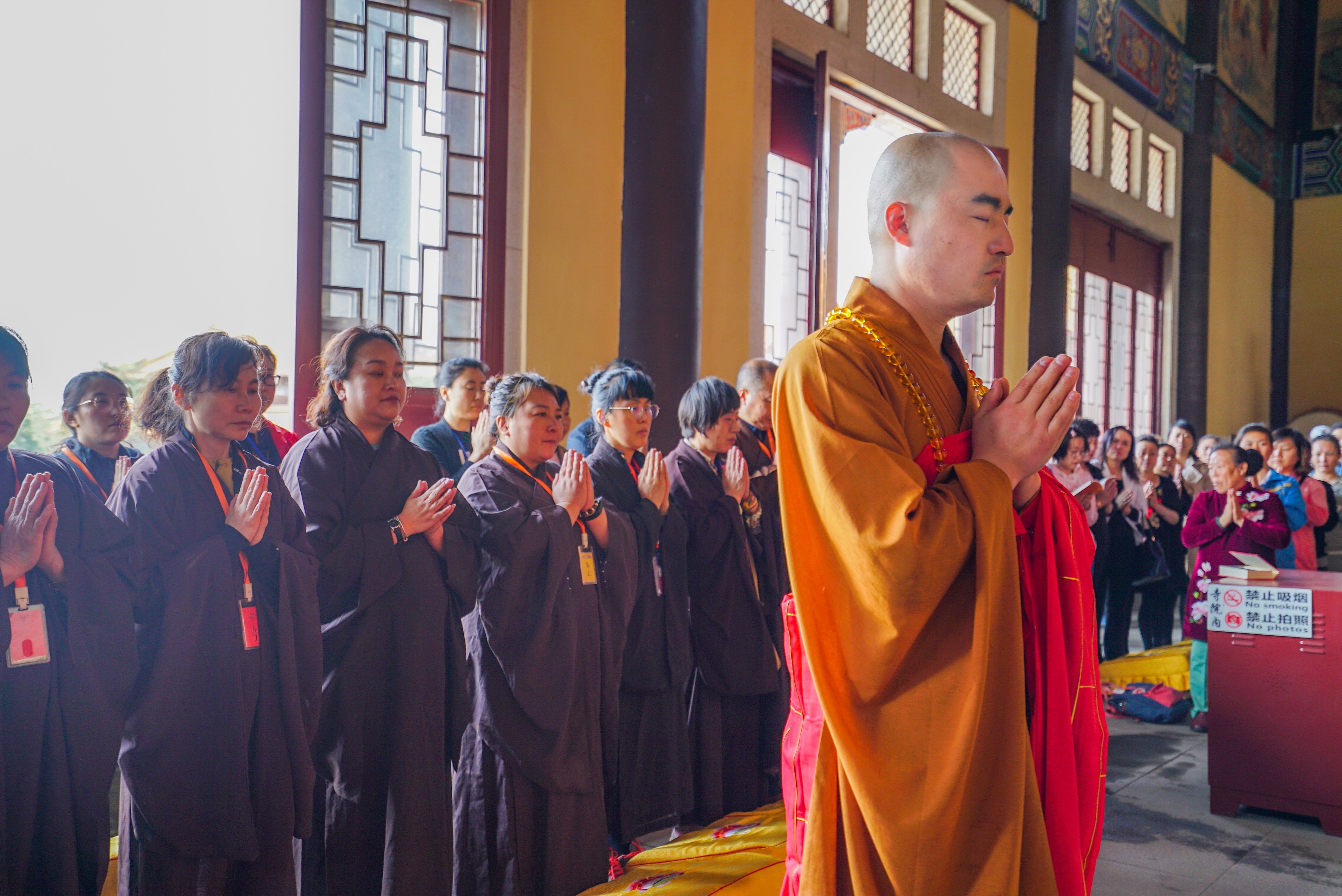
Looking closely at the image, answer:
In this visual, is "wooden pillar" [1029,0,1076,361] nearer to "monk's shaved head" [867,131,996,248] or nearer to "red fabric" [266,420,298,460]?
"red fabric" [266,420,298,460]

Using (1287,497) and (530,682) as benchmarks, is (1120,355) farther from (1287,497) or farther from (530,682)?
(530,682)

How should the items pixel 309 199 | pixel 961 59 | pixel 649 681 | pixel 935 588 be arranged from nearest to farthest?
pixel 935 588 < pixel 649 681 < pixel 309 199 < pixel 961 59

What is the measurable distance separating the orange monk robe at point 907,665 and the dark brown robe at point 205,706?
4.46 ft

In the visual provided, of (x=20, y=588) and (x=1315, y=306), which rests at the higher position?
(x=1315, y=306)

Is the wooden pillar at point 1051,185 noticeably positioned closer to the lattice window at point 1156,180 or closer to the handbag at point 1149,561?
the handbag at point 1149,561

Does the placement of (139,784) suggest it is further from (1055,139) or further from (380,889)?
(1055,139)

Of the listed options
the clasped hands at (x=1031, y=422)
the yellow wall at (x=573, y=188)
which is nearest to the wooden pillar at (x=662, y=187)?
the yellow wall at (x=573, y=188)

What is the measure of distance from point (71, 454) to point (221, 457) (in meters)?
0.29

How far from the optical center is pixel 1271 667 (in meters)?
3.63

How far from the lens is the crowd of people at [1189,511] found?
15.6 feet

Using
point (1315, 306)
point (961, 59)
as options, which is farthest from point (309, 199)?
point (1315, 306)

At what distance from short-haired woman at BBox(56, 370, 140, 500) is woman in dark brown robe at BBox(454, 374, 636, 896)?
3.89ft

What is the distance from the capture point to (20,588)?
6.35 feet

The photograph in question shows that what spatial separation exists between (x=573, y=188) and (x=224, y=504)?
10.3ft
